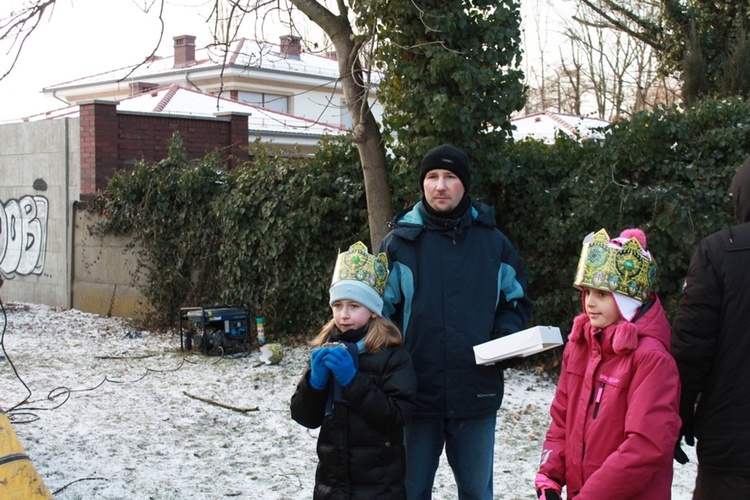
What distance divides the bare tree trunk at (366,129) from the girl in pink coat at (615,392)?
17.0ft

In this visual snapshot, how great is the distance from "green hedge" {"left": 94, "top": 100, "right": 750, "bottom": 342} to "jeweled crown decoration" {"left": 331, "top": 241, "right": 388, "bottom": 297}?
14.2ft

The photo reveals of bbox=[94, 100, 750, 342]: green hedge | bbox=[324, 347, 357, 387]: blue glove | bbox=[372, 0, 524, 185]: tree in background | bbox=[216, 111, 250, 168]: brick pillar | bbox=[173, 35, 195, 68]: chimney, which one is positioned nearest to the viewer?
bbox=[324, 347, 357, 387]: blue glove

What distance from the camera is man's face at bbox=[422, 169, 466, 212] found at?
11.6ft

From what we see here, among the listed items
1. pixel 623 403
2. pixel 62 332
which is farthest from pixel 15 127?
pixel 623 403

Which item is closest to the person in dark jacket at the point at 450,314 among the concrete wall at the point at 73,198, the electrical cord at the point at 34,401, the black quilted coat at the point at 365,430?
the black quilted coat at the point at 365,430

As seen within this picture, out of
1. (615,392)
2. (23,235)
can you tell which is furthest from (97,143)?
(615,392)

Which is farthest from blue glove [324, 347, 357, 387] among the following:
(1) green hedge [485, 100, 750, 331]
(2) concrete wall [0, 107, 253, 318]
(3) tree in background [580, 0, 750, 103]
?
(2) concrete wall [0, 107, 253, 318]

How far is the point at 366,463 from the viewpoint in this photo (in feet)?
10.5

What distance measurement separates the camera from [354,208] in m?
9.27

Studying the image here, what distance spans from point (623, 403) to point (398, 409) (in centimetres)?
Result: 87

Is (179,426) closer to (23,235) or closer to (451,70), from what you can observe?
(451,70)

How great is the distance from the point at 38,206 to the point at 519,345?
13265 mm

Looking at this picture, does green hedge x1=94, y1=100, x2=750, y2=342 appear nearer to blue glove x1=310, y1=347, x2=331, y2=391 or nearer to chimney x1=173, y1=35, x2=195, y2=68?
blue glove x1=310, y1=347, x2=331, y2=391

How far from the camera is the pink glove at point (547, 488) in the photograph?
9.66 ft
